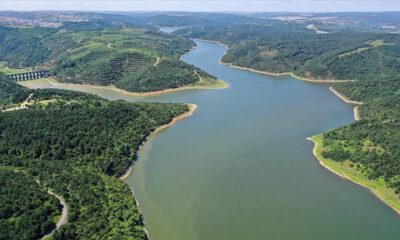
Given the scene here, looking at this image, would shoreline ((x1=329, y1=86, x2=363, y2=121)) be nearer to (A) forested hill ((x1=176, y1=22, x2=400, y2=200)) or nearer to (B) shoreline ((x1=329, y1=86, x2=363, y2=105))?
(B) shoreline ((x1=329, y1=86, x2=363, y2=105))

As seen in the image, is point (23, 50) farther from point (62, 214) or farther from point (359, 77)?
point (62, 214)

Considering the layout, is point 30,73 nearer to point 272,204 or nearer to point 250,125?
point 250,125

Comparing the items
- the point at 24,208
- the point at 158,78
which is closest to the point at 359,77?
the point at 158,78

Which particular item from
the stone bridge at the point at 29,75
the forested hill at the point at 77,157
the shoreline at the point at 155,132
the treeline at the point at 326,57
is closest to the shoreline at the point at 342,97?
the treeline at the point at 326,57

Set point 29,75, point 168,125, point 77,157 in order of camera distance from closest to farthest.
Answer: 1. point 77,157
2. point 168,125
3. point 29,75

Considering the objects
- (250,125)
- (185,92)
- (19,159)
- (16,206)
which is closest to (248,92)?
(185,92)

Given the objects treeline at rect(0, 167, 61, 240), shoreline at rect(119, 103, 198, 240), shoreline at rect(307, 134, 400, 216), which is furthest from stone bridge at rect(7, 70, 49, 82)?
shoreline at rect(307, 134, 400, 216)
